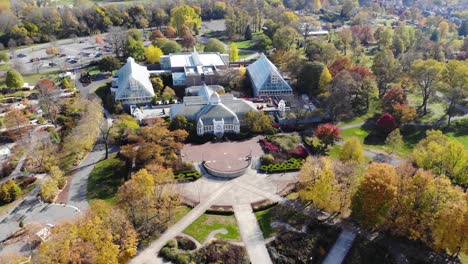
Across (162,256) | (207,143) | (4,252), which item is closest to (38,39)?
(207,143)

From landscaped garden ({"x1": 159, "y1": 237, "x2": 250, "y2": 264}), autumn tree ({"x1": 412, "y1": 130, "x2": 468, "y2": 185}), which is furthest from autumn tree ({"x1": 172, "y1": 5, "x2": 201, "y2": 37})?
landscaped garden ({"x1": 159, "y1": 237, "x2": 250, "y2": 264})

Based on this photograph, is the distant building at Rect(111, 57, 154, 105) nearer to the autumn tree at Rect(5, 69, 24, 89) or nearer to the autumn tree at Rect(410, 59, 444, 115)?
the autumn tree at Rect(5, 69, 24, 89)

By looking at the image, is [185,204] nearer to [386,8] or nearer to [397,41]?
[397,41]

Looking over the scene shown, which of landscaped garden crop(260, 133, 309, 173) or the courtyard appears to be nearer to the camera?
landscaped garden crop(260, 133, 309, 173)

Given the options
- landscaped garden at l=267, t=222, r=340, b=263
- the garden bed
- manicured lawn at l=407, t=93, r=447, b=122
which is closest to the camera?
landscaped garden at l=267, t=222, r=340, b=263

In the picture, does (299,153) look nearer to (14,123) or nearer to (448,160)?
(448,160)

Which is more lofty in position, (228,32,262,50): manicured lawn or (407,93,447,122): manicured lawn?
(228,32,262,50): manicured lawn

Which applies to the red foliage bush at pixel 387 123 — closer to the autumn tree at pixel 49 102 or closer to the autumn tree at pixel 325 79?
the autumn tree at pixel 325 79
